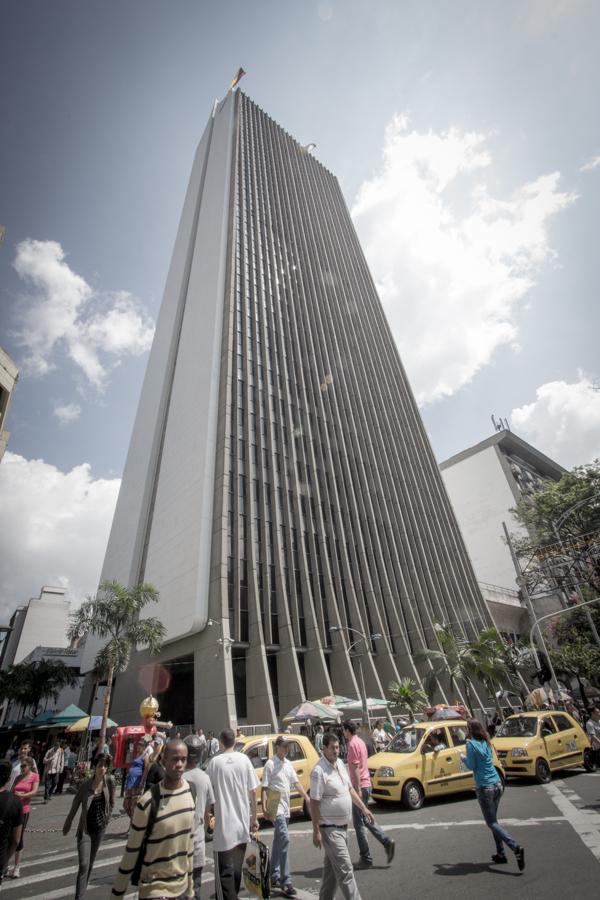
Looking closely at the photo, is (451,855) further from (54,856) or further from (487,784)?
(54,856)

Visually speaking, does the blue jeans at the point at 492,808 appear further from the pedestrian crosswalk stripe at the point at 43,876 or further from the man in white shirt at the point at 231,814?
the pedestrian crosswalk stripe at the point at 43,876

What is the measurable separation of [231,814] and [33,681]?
55136 millimetres

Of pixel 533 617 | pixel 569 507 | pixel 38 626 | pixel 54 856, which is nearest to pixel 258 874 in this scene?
Result: pixel 54 856

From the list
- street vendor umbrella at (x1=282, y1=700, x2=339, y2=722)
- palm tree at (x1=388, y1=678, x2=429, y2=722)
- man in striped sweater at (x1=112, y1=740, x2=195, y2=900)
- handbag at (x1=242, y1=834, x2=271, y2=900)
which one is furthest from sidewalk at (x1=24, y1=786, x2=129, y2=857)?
palm tree at (x1=388, y1=678, x2=429, y2=722)

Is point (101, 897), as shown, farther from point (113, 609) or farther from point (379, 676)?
point (379, 676)

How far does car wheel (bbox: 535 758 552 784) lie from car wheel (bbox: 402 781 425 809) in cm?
342

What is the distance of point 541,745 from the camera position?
1163 cm

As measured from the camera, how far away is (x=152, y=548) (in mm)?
35438

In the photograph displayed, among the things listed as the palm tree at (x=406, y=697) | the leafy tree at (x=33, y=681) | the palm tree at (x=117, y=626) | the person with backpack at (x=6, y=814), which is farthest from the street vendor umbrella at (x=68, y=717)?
the leafy tree at (x=33, y=681)

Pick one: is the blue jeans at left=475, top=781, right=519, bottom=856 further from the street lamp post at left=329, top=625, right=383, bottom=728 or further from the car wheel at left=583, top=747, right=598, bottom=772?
the street lamp post at left=329, top=625, right=383, bottom=728

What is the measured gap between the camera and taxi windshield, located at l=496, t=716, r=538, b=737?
12.0 m

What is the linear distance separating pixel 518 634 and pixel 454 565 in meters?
14.6

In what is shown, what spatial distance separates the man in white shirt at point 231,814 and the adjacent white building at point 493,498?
52.9 meters

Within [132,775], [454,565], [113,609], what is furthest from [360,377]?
[132,775]
